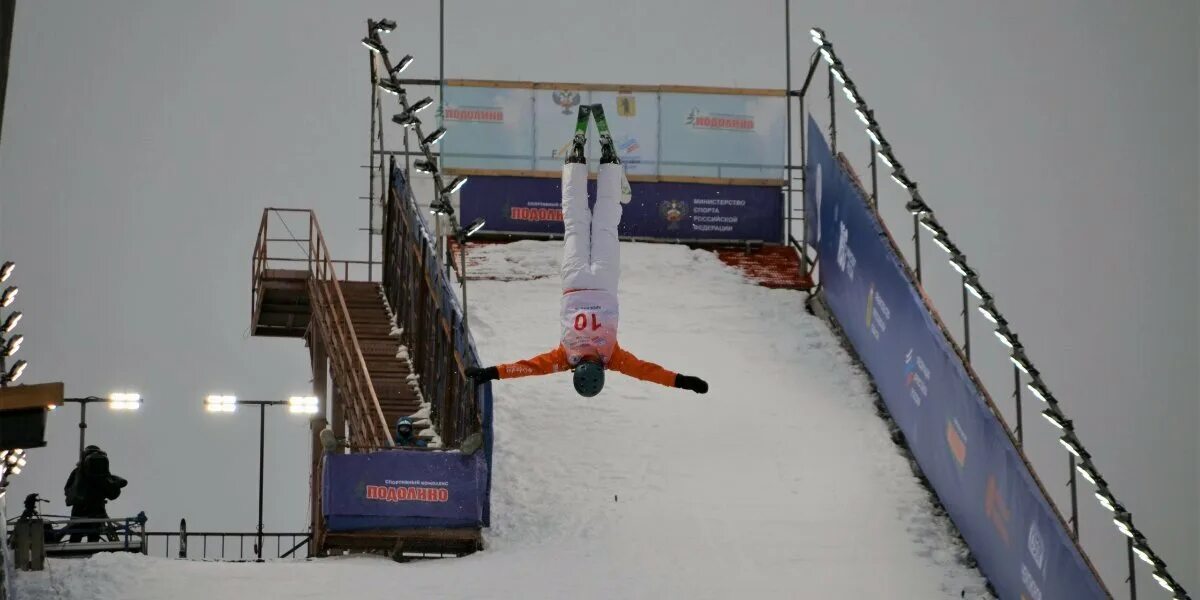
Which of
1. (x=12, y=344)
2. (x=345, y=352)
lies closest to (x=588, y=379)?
(x=12, y=344)

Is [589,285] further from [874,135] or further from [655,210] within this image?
[655,210]

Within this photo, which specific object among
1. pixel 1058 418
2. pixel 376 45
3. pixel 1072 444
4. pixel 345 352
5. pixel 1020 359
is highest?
pixel 376 45

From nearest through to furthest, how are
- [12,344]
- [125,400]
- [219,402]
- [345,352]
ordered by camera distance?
[12,344]
[125,400]
[345,352]
[219,402]

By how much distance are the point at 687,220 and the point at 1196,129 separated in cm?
1362

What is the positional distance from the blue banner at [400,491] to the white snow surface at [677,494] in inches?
14.0

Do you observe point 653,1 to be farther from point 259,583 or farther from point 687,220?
point 259,583

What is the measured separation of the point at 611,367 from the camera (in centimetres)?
1667

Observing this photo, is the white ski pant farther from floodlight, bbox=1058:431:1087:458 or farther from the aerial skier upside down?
floodlight, bbox=1058:431:1087:458

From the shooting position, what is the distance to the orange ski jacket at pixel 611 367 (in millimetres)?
16344

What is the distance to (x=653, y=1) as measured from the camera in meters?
54.3

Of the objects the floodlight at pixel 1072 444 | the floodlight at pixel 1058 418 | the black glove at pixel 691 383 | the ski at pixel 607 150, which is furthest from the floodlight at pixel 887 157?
the black glove at pixel 691 383

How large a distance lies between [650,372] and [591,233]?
1.30m

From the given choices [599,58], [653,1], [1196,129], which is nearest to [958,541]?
[1196,129]

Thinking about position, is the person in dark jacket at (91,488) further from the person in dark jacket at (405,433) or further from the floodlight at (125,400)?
the floodlight at (125,400)
